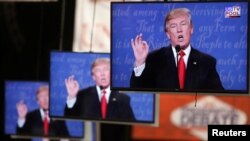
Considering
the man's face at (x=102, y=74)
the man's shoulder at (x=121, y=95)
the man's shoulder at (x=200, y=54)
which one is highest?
the man's shoulder at (x=200, y=54)

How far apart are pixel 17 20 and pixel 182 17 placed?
4.25 metres

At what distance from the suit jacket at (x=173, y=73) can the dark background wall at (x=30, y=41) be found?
356 cm

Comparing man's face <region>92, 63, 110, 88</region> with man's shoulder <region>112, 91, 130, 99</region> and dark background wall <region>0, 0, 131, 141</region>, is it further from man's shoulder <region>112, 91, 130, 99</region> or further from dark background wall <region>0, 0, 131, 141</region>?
dark background wall <region>0, 0, 131, 141</region>

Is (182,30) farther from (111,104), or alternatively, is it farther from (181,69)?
(111,104)

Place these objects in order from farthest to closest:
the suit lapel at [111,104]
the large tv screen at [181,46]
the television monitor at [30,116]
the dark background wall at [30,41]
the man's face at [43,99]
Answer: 1. the dark background wall at [30,41]
2. the man's face at [43,99]
3. the television monitor at [30,116]
4. the suit lapel at [111,104]
5. the large tv screen at [181,46]

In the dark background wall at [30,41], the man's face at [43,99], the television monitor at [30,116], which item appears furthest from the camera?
the dark background wall at [30,41]

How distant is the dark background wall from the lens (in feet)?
23.0

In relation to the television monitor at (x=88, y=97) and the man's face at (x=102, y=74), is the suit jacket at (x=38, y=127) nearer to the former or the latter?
the television monitor at (x=88, y=97)

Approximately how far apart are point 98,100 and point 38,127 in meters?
1.11

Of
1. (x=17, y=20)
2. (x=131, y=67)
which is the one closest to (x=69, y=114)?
(x=131, y=67)

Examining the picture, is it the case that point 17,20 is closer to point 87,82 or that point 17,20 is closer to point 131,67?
point 87,82

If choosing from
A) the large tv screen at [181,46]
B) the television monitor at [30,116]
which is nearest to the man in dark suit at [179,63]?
the large tv screen at [181,46]

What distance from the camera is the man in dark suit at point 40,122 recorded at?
205 inches

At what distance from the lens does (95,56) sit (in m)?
4.54
